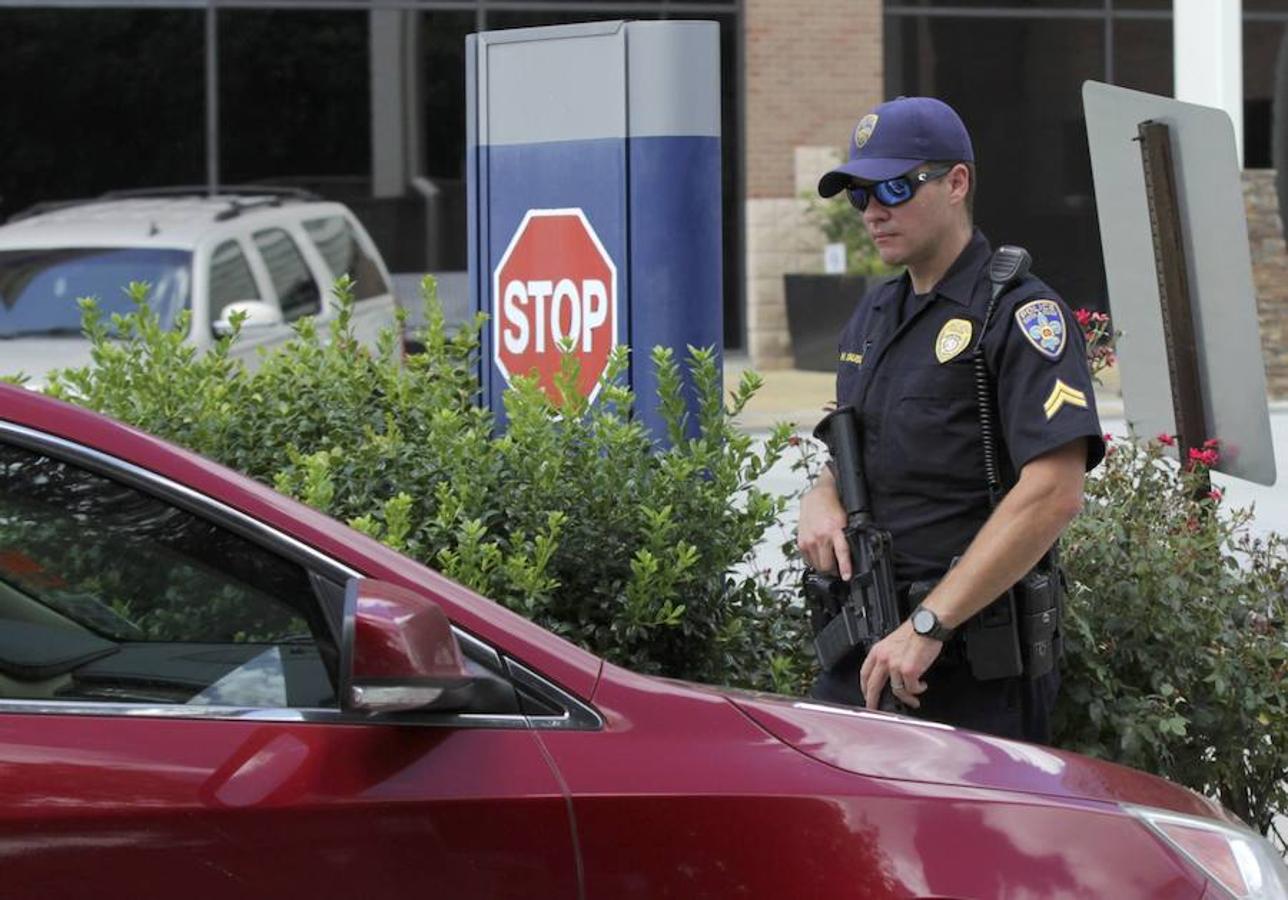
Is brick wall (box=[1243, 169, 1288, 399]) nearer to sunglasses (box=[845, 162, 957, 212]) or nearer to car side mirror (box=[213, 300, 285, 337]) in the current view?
car side mirror (box=[213, 300, 285, 337])

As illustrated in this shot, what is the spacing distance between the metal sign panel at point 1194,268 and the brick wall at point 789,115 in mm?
15652

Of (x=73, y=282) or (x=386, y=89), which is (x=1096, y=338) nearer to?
(x=73, y=282)

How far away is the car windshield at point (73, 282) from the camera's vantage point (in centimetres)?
1038

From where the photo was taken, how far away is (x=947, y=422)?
3736 mm

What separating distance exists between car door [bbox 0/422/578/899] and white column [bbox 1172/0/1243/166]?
50.9 ft

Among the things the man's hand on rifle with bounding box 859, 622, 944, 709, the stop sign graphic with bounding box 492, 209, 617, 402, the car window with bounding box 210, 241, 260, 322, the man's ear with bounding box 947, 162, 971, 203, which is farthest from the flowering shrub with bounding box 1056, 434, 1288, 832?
the car window with bounding box 210, 241, 260, 322

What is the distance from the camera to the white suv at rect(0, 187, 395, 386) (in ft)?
33.6

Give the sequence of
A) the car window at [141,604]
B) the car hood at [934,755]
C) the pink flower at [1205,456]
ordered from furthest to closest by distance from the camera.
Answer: the pink flower at [1205,456] → the car hood at [934,755] → the car window at [141,604]

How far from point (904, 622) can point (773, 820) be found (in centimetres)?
101

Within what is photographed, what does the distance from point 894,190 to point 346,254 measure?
8351mm

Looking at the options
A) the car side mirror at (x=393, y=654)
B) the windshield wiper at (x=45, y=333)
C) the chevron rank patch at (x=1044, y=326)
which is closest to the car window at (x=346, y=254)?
the windshield wiper at (x=45, y=333)

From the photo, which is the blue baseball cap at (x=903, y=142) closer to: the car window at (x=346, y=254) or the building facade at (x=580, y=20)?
the car window at (x=346, y=254)

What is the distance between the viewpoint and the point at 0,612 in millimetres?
2818

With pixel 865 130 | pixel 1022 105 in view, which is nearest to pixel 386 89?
pixel 1022 105
